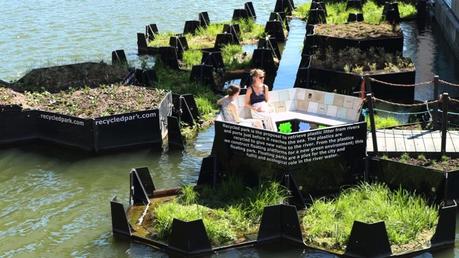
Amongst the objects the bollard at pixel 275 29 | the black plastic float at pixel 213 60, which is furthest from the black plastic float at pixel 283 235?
the bollard at pixel 275 29

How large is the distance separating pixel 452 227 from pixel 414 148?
264 cm

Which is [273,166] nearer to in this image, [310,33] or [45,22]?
[310,33]

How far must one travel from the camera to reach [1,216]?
1412cm

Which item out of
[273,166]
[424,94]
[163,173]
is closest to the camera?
[273,166]

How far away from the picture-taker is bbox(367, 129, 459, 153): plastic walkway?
1411cm

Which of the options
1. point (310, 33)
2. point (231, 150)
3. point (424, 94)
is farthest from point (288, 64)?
point (231, 150)

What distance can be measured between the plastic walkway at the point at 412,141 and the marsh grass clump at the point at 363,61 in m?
4.88

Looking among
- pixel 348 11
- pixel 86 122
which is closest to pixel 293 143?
pixel 86 122

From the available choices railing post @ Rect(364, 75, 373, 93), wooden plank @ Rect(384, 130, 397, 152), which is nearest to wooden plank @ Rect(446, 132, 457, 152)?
wooden plank @ Rect(384, 130, 397, 152)

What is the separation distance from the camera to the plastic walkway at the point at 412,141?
1411cm

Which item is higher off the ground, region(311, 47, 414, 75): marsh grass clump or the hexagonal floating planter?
region(311, 47, 414, 75): marsh grass clump

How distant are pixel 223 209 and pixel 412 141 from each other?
4037 millimetres

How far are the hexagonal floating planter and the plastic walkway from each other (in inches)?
193

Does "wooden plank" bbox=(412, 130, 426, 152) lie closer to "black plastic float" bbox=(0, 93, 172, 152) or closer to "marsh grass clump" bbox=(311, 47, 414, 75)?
"marsh grass clump" bbox=(311, 47, 414, 75)
